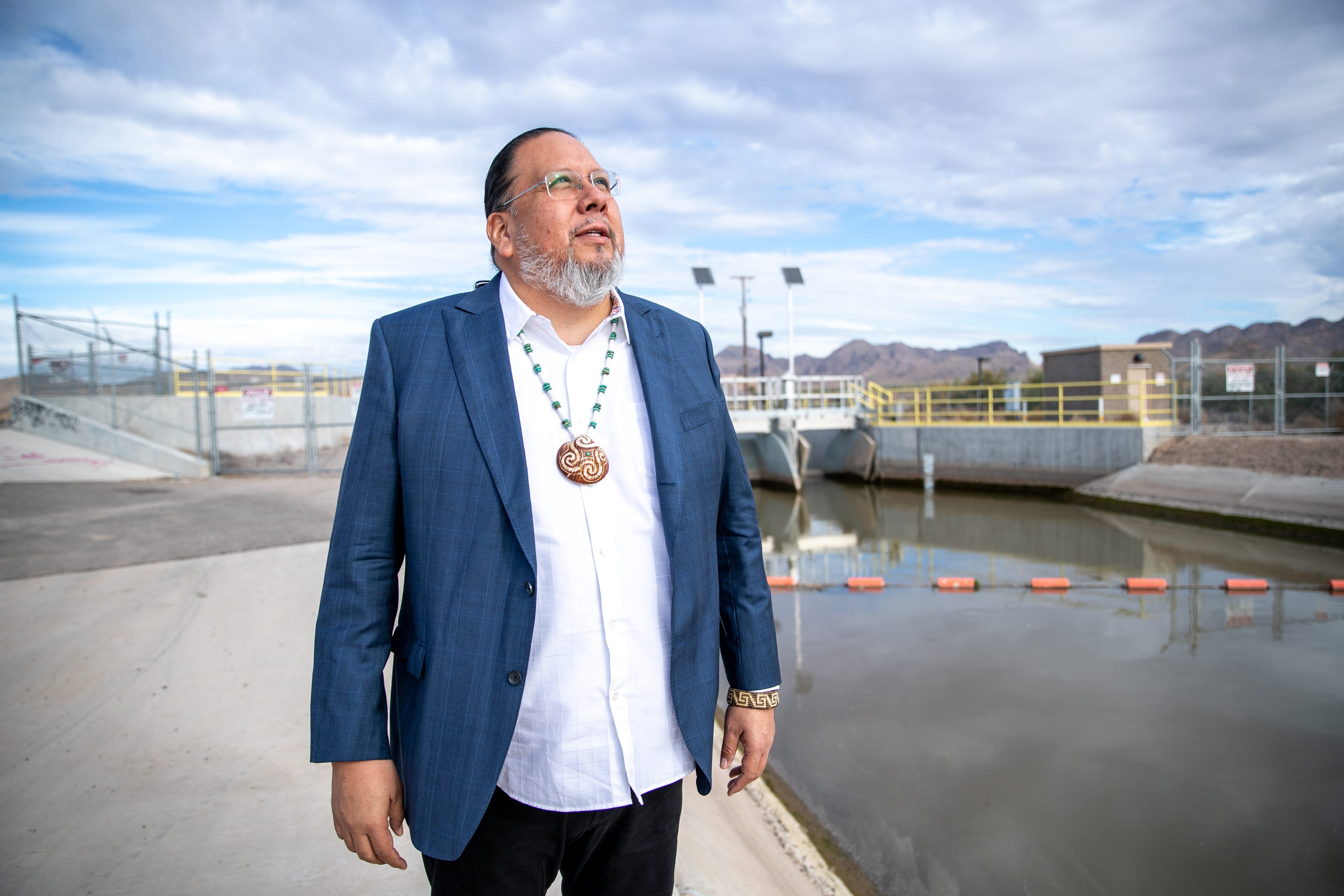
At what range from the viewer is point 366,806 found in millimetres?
1408

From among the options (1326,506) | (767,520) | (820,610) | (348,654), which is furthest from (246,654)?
(1326,506)

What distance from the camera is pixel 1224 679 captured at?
235 inches

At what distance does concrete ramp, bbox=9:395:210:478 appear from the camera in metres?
13.9

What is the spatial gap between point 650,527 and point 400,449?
489 millimetres

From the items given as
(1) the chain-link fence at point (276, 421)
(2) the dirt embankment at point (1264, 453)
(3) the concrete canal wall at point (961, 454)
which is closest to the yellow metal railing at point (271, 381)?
(1) the chain-link fence at point (276, 421)

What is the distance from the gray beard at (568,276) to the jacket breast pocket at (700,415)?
0.97 ft

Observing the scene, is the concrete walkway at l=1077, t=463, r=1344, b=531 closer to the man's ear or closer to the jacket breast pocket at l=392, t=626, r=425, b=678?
the man's ear

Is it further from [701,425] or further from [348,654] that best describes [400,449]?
[701,425]

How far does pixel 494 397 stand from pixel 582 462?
0.20 metres

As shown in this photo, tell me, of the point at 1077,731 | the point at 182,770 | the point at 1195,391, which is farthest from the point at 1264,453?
the point at 182,770

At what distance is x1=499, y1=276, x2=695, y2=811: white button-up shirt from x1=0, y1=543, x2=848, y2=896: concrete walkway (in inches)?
61.5

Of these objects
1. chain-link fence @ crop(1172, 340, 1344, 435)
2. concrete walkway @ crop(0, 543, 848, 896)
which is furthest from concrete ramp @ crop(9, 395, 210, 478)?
chain-link fence @ crop(1172, 340, 1344, 435)

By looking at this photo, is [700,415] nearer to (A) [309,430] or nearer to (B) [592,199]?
(B) [592,199]

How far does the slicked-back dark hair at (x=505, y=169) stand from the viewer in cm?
167
